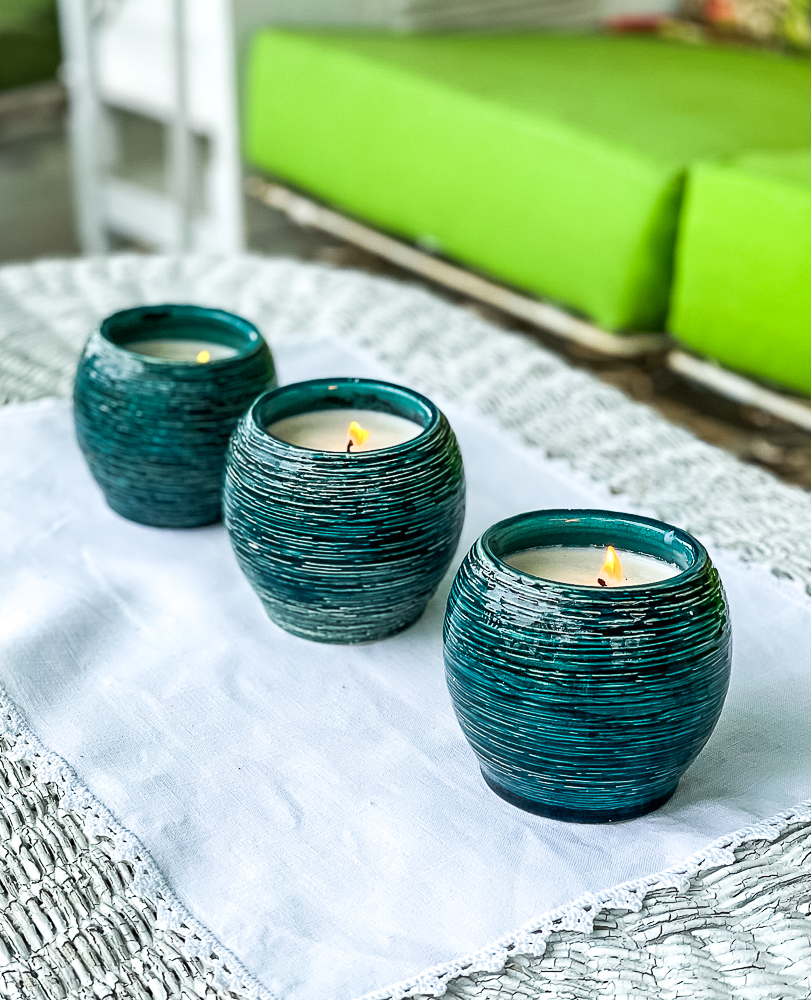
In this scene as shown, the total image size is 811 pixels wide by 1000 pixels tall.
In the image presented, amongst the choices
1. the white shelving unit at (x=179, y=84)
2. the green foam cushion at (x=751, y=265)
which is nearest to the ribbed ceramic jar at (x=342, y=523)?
the green foam cushion at (x=751, y=265)

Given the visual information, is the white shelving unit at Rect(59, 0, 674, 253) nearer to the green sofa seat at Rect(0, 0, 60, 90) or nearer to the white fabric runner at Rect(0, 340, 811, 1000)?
the green sofa seat at Rect(0, 0, 60, 90)

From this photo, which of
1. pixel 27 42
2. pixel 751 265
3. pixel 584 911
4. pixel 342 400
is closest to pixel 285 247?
pixel 27 42

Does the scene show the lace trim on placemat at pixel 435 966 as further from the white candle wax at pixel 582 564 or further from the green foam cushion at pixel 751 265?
the green foam cushion at pixel 751 265

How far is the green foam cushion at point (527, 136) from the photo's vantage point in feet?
4.90

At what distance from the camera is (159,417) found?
67cm

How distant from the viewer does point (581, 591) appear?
0.45m

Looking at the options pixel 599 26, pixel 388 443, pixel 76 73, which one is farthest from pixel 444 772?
pixel 599 26

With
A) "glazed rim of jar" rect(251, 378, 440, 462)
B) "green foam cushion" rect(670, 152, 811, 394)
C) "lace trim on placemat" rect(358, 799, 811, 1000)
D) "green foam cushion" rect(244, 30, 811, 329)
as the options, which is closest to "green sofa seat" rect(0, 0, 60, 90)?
"green foam cushion" rect(244, 30, 811, 329)

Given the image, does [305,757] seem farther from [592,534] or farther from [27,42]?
[27,42]

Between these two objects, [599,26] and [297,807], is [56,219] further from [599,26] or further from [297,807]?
[297,807]

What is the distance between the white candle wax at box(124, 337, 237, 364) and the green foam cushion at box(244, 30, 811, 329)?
2.78ft

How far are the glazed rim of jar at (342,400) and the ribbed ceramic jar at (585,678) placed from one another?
13 centimetres

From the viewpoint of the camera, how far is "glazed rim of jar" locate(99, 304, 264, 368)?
713mm

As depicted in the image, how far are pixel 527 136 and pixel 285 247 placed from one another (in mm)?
769
